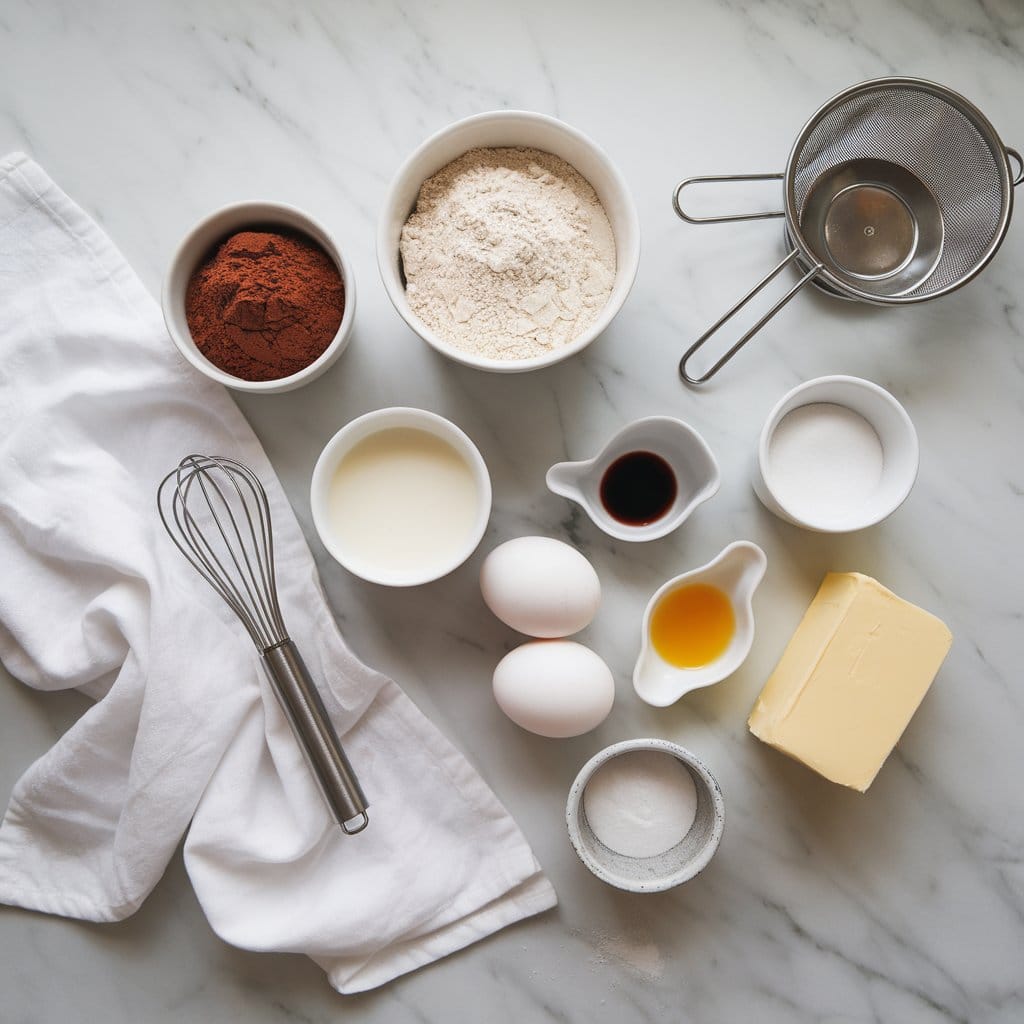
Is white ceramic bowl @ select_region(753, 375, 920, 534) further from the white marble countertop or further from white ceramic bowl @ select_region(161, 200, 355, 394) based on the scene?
white ceramic bowl @ select_region(161, 200, 355, 394)

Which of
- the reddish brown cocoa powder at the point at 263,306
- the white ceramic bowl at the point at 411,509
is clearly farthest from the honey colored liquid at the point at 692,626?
the reddish brown cocoa powder at the point at 263,306

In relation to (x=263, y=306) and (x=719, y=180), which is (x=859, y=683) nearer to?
(x=719, y=180)

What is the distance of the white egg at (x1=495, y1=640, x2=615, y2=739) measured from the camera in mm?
838

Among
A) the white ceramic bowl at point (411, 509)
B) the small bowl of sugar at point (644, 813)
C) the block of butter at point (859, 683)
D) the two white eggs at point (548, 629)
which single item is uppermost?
the white ceramic bowl at point (411, 509)

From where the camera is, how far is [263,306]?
2.63ft

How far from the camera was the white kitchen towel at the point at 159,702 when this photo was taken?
889 millimetres

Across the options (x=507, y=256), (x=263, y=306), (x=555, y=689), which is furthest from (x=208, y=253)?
(x=555, y=689)

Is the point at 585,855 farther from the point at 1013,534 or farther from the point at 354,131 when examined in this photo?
the point at 354,131

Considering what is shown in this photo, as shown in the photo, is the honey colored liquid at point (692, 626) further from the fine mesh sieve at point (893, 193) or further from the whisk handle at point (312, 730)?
the whisk handle at point (312, 730)

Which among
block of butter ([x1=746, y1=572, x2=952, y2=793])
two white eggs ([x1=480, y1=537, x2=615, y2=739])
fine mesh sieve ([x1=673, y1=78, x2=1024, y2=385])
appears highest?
fine mesh sieve ([x1=673, y1=78, x2=1024, y2=385])

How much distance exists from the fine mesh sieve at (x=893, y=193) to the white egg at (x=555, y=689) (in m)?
0.37

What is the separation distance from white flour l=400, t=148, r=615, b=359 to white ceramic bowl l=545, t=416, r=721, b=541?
0.47ft

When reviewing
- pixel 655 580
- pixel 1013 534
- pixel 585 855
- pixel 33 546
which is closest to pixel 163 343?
pixel 33 546

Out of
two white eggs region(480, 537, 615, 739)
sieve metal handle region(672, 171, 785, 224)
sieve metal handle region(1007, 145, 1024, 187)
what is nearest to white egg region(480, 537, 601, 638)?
two white eggs region(480, 537, 615, 739)
